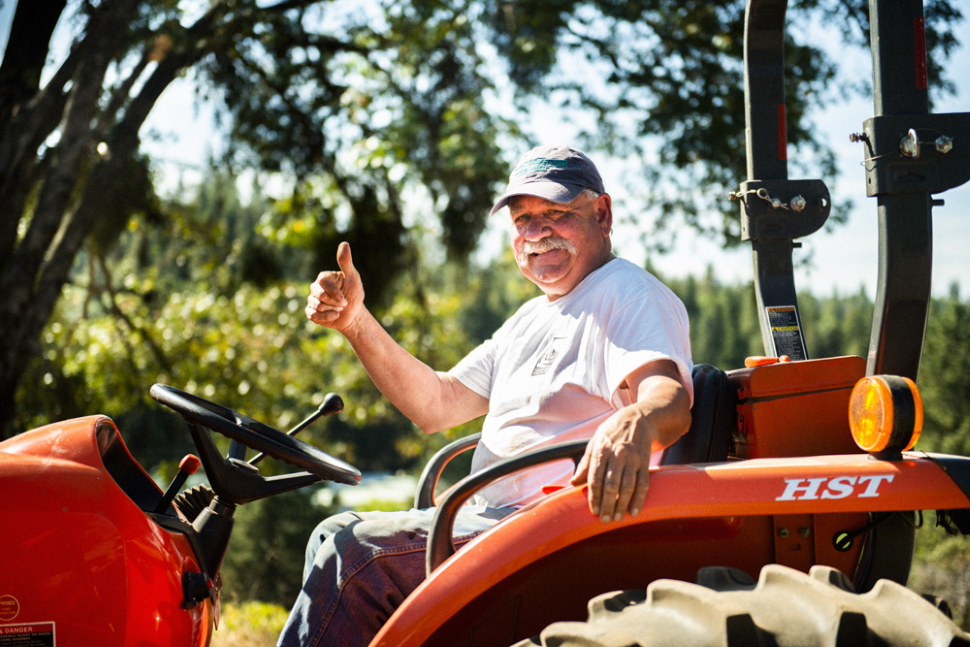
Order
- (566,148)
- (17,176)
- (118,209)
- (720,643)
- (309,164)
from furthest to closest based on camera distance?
1. (309,164)
2. (118,209)
3. (17,176)
4. (566,148)
5. (720,643)

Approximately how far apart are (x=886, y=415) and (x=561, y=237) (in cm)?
97

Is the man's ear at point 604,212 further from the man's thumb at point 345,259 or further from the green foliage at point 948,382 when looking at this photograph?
the green foliage at point 948,382

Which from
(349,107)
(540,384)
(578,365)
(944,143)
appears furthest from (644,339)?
(349,107)

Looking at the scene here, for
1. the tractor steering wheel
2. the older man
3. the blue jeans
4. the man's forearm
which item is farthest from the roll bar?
the man's forearm

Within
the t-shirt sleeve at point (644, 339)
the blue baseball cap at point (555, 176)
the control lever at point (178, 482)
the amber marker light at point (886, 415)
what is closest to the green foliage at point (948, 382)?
the blue baseball cap at point (555, 176)

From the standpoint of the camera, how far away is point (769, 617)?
4.21 feet

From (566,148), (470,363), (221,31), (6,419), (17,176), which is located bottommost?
(6,419)

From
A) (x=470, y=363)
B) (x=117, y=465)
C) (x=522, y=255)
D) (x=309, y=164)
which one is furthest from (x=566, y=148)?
(x=309, y=164)

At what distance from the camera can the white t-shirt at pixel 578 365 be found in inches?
71.7

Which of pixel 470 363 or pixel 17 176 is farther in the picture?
pixel 17 176

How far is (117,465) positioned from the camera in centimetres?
176

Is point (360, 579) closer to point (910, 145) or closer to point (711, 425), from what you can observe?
point (711, 425)

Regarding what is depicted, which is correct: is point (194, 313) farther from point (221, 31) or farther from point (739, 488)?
point (739, 488)

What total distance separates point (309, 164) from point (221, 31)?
1488 mm
